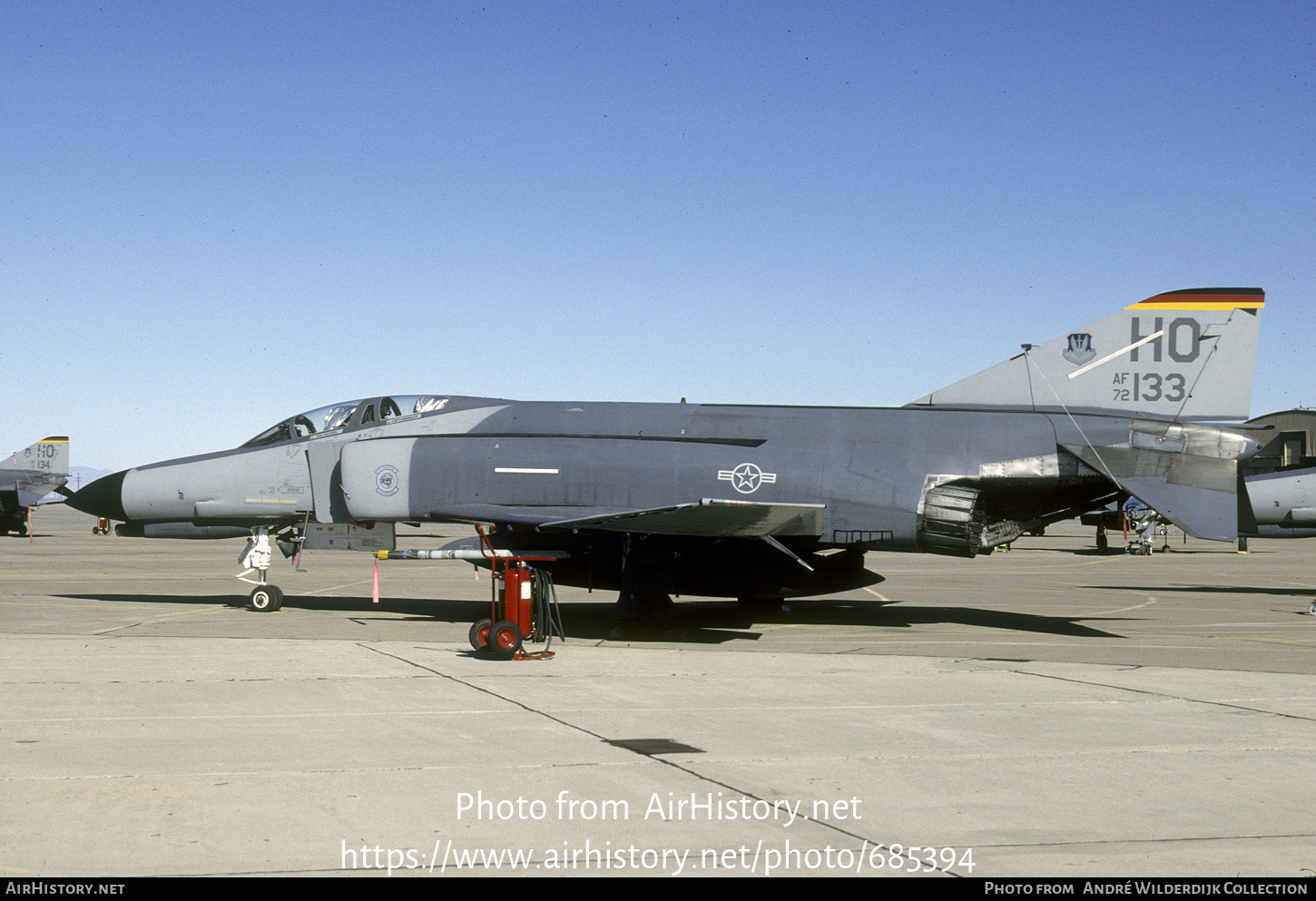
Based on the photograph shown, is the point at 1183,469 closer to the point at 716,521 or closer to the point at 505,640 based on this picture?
the point at 716,521

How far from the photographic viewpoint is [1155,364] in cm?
1528

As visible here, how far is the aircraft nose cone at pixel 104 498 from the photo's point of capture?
1698 cm

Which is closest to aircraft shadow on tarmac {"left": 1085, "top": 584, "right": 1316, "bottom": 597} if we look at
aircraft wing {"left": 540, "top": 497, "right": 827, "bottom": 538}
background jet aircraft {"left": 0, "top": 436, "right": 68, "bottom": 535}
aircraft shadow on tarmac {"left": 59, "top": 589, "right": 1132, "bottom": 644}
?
aircraft shadow on tarmac {"left": 59, "top": 589, "right": 1132, "bottom": 644}

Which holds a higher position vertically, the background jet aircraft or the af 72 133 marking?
the af 72 133 marking

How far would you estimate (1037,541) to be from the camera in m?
52.0

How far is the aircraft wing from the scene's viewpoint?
13.4 metres

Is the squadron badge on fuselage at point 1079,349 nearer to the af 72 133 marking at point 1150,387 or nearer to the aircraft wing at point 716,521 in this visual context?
the af 72 133 marking at point 1150,387

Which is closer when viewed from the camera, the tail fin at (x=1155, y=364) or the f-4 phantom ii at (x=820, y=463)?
the f-4 phantom ii at (x=820, y=463)

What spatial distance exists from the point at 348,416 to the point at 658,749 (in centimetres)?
1101

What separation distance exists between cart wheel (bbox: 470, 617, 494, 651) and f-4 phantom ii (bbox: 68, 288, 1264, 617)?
2.20m

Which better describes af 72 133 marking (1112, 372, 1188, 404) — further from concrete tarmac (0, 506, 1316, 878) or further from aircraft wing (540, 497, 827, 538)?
aircraft wing (540, 497, 827, 538)

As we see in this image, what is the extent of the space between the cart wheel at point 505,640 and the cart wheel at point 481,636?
0.27 feet

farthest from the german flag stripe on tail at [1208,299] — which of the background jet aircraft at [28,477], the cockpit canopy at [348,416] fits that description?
the background jet aircraft at [28,477]

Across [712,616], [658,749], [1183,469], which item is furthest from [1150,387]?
[658,749]
